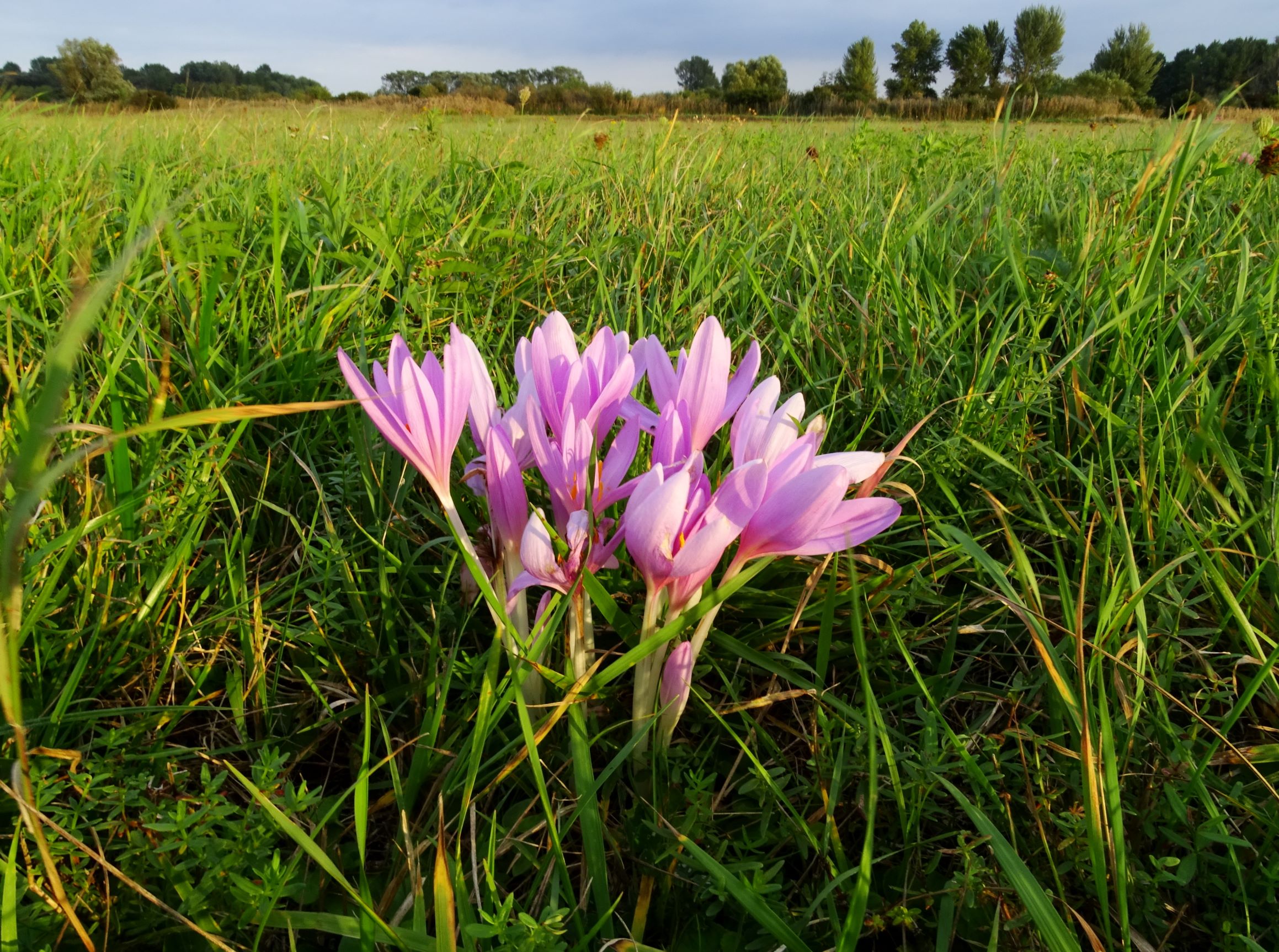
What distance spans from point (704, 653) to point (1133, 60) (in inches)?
4154

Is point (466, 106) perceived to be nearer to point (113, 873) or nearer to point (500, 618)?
point (500, 618)

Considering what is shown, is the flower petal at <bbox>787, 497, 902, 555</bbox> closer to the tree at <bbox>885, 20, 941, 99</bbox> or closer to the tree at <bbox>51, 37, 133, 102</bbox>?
the tree at <bbox>51, 37, 133, 102</bbox>

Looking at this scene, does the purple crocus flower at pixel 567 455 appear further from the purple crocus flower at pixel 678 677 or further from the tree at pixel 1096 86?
the tree at pixel 1096 86

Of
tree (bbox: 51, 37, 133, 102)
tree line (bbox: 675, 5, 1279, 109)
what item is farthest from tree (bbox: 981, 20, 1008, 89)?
tree (bbox: 51, 37, 133, 102)

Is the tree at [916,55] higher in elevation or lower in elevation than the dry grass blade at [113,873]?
higher

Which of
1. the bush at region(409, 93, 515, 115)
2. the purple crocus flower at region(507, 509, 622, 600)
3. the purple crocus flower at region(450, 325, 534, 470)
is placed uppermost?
the bush at region(409, 93, 515, 115)

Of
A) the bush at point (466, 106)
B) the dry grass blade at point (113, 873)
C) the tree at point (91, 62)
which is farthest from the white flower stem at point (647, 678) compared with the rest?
the tree at point (91, 62)

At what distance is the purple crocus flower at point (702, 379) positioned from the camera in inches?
43.0

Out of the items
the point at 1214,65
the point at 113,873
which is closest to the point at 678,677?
the point at 113,873

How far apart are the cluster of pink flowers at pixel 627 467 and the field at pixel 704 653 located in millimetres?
116

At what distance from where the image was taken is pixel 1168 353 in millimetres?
2021

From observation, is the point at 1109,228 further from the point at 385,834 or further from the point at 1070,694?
the point at 385,834

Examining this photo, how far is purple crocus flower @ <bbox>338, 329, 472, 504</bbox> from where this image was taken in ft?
3.31

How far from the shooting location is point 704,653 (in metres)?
1.34
